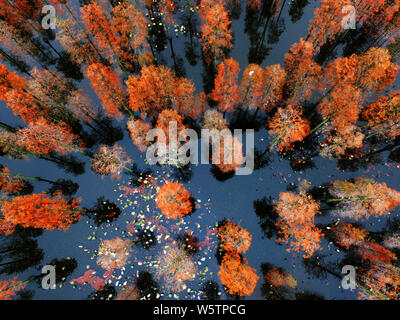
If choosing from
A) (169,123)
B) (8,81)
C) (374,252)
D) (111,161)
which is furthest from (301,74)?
(8,81)

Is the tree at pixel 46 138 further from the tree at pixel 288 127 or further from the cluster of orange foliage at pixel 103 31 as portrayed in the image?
the tree at pixel 288 127

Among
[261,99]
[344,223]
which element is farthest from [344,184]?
[261,99]

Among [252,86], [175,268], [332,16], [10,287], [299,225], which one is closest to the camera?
[10,287]

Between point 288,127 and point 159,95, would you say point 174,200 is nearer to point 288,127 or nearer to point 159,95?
point 159,95

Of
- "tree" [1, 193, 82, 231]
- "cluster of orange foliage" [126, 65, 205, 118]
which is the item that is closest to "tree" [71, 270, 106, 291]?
"tree" [1, 193, 82, 231]

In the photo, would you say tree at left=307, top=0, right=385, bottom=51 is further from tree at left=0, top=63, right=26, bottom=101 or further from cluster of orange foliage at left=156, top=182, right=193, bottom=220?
tree at left=0, top=63, right=26, bottom=101

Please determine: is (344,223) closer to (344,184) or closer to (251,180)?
(344,184)
